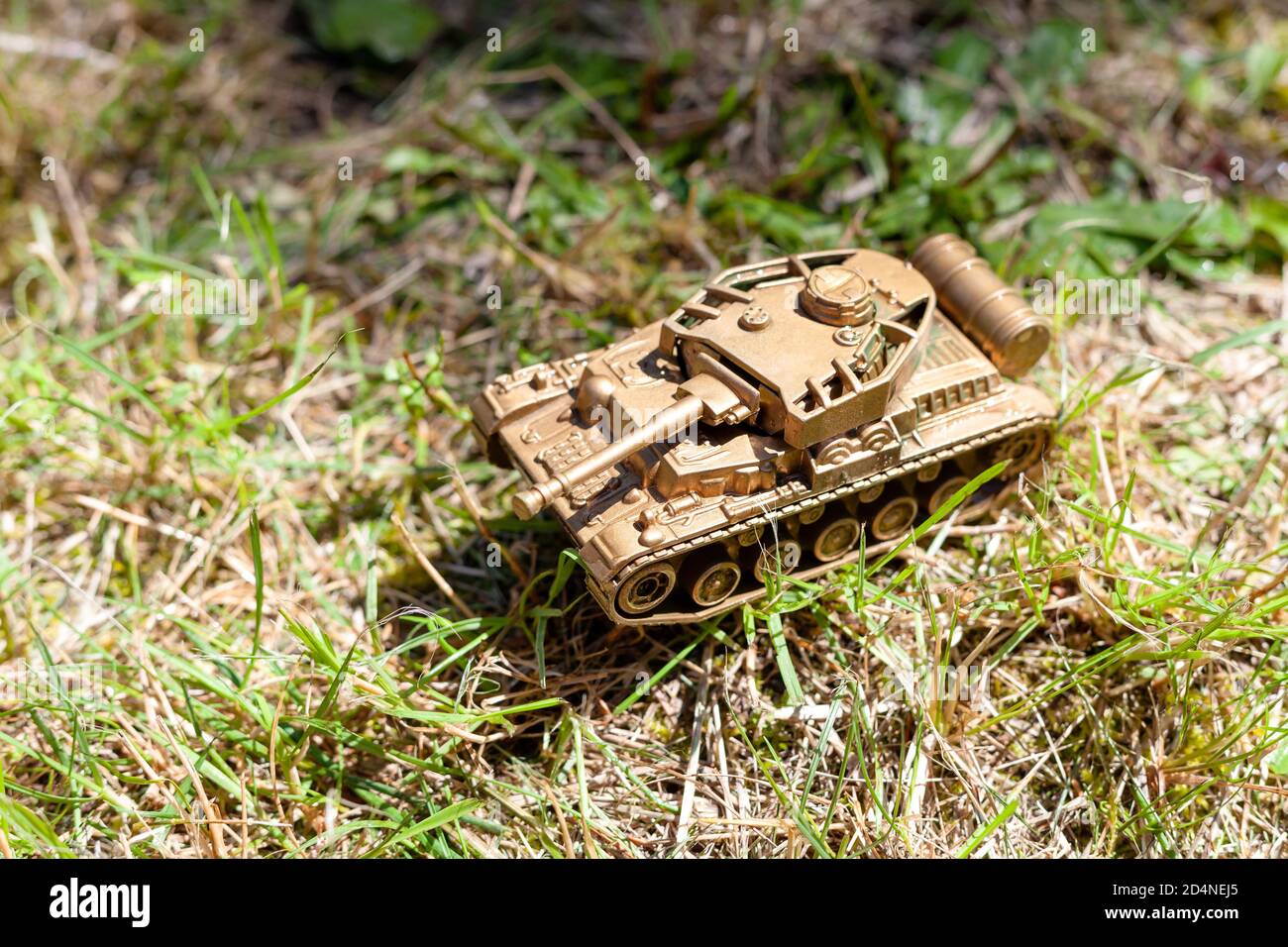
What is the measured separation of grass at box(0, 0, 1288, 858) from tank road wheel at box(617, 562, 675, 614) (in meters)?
0.40

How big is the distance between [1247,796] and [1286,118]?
18.8 ft

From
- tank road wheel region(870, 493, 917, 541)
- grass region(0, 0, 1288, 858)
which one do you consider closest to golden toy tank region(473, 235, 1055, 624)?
tank road wheel region(870, 493, 917, 541)

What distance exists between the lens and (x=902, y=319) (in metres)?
5.66

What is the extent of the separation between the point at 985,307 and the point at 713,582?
2.13m

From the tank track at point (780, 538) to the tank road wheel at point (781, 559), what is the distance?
6 centimetres

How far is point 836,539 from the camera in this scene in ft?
18.5

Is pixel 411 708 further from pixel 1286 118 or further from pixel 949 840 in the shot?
pixel 1286 118

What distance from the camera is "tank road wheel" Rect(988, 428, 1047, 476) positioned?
19.0 ft

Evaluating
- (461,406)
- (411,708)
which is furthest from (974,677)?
(461,406)

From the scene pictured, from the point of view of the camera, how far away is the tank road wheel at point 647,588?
502cm

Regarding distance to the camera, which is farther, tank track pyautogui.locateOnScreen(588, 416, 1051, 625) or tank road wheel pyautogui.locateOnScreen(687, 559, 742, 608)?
tank road wheel pyautogui.locateOnScreen(687, 559, 742, 608)

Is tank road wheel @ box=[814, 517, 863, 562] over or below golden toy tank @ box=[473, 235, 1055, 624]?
below

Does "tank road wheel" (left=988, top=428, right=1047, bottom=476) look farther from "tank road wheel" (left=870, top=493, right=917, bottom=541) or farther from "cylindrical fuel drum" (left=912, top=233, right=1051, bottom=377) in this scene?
"tank road wheel" (left=870, top=493, right=917, bottom=541)

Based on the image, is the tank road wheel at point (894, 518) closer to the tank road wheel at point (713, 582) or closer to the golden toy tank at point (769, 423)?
the golden toy tank at point (769, 423)
